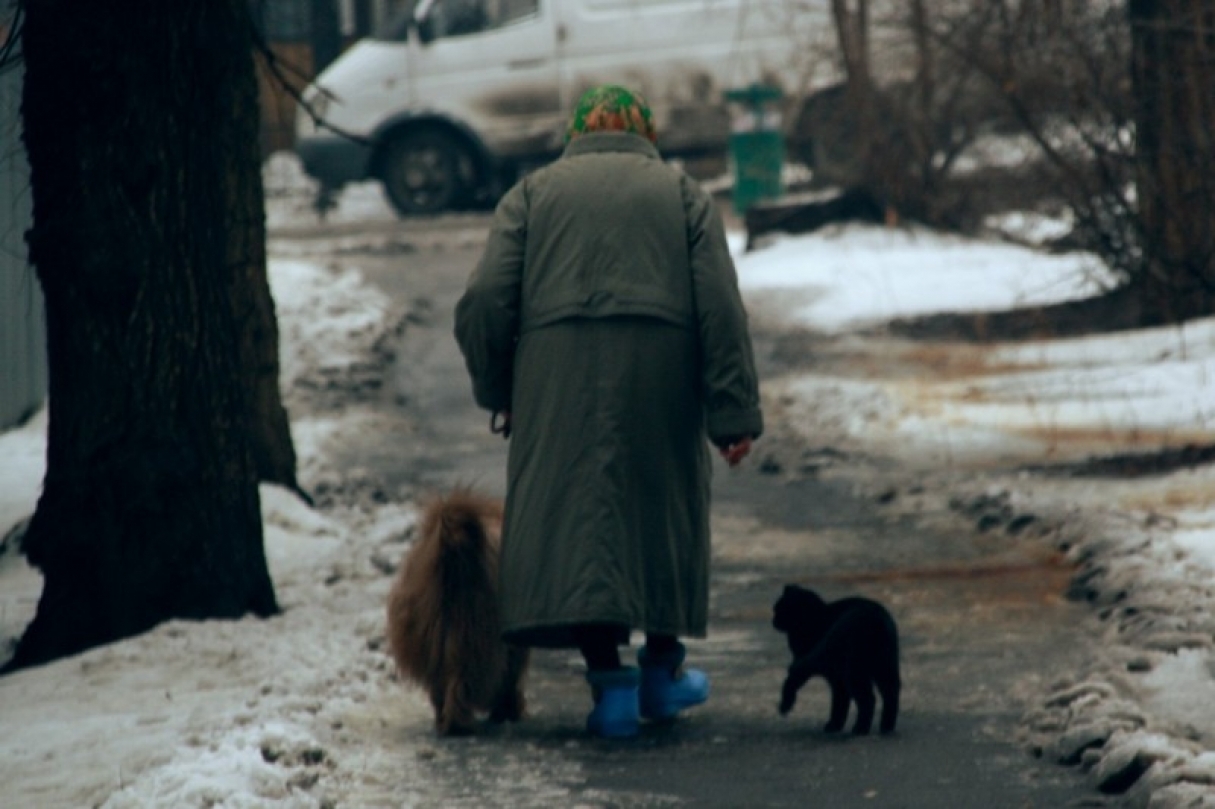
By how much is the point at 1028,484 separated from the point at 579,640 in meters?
4.33

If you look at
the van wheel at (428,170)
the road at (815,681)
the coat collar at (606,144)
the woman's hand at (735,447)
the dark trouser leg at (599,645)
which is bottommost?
the road at (815,681)

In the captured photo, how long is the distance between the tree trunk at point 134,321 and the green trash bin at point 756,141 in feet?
42.3

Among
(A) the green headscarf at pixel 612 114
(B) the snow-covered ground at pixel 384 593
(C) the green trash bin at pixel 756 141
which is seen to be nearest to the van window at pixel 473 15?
(C) the green trash bin at pixel 756 141

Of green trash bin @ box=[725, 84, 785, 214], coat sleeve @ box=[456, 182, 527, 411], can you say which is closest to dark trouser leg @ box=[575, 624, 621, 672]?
coat sleeve @ box=[456, 182, 527, 411]

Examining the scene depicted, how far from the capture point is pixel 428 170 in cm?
2195

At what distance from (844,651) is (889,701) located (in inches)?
8.1

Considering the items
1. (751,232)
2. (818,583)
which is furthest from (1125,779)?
(751,232)

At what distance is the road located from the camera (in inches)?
211

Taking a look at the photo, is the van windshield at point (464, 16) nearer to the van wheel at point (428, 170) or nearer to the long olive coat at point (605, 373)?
the van wheel at point (428, 170)

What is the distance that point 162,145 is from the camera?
736 centimetres

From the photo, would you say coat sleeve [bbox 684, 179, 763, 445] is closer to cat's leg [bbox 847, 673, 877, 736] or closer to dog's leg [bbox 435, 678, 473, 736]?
cat's leg [bbox 847, 673, 877, 736]

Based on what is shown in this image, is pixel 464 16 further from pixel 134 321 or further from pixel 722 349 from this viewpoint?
pixel 722 349

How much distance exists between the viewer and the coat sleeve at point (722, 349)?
583cm

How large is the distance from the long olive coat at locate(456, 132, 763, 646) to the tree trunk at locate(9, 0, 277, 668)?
1.80 m
